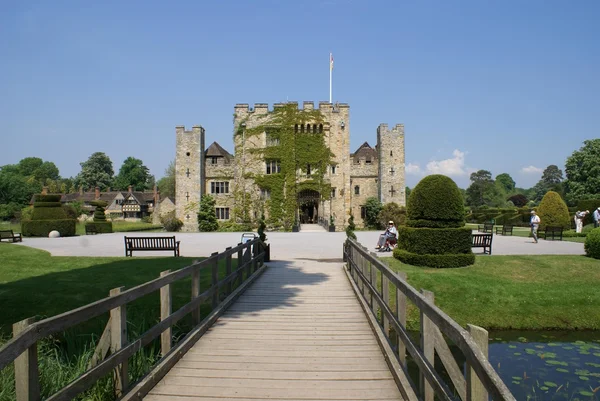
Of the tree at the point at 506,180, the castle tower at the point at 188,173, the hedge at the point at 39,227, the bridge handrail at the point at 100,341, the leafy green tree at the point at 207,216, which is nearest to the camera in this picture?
the bridge handrail at the point at 100,341

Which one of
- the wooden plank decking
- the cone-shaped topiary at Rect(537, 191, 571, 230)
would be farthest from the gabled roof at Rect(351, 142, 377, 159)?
the wooden plank decking

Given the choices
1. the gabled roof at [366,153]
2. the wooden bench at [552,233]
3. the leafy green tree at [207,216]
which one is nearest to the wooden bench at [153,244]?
the wooden bench at [552,233]

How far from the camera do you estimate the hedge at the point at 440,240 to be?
14016 millimetres

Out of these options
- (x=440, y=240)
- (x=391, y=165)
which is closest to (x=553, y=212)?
(x=391, y=165)

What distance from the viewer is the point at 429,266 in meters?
14.0

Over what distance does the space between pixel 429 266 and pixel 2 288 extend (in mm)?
12654

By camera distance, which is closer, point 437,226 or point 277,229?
point 437,226

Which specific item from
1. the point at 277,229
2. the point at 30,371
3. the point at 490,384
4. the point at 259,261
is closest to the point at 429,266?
the point at 259,261

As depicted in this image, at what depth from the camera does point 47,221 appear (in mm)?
30344

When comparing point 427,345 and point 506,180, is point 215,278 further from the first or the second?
point 506,180

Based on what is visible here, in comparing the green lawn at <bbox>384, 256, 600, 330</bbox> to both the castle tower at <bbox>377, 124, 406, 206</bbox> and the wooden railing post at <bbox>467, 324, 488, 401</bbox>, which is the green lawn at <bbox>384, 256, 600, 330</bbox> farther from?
the castle tower at <bbox>377, 124, 406, 206</bbox>

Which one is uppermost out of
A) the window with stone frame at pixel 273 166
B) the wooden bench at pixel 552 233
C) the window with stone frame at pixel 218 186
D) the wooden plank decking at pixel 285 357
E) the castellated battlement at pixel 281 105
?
the castellated battlement at pixel 281 105

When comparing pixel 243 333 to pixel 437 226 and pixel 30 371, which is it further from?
pixel 437 226

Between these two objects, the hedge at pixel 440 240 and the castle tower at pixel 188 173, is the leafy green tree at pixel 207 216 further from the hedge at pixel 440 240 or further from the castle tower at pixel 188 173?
the hedge at pixel 440 240
